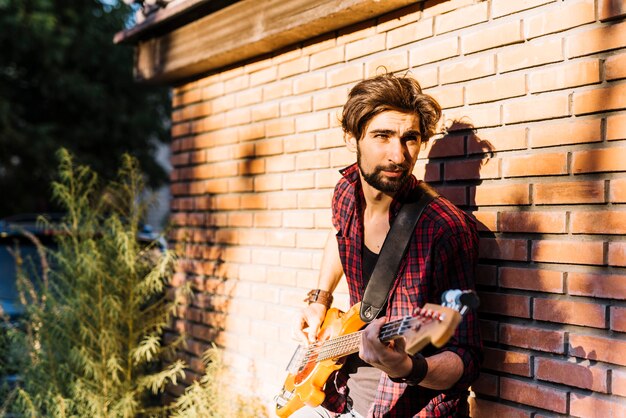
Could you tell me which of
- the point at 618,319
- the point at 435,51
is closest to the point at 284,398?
the point at 618,319

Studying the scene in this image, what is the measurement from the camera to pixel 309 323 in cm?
288

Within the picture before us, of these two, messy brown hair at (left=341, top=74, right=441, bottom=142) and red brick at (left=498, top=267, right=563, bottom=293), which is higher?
messy brown hair at (left=341, top=74, right=441, bottom=142)

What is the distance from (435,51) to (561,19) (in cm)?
65

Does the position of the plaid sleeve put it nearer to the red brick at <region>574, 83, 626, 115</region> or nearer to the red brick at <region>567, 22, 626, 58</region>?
the red brick at <region>574, 83, 626, 115</region>

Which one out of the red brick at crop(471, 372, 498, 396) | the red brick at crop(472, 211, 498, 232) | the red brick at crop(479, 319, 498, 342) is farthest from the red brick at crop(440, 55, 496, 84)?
the red brick at crop(471, 372, 498, 396)

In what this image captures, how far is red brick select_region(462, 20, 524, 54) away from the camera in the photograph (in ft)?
8.78

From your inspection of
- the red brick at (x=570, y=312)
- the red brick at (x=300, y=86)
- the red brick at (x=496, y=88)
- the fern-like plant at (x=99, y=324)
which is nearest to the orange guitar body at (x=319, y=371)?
the red brick at (x=570, y=312)

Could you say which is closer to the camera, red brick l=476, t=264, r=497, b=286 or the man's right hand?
red brick l=476, t=264, r=497, b=286

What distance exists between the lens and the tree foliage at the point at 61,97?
12734 mm

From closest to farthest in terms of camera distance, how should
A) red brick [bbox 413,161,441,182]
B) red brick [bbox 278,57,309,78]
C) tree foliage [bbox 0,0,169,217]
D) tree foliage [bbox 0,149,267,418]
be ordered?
red brick [bbox 413,161,441,182]
red brick [bbox 278,57,309,78]
tree foliage [bbox 0,149,267,418]
tree foliage [bbox 0,0,169,217]

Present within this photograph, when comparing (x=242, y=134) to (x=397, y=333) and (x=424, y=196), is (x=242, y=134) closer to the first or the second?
(x=424, y=196)

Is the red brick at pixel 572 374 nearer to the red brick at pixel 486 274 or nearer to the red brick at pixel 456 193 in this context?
the red brick at pixel 486 274

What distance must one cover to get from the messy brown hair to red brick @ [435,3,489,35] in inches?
18.0

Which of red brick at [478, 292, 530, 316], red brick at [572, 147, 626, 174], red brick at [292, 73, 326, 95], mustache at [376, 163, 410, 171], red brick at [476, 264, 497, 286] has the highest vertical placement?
red brick at [292, 73, 326, 95]
